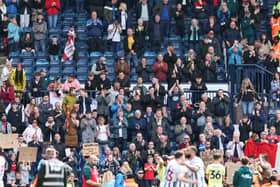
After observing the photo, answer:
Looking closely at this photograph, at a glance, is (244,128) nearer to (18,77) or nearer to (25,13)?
(18,77)

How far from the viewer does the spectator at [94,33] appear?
130ft

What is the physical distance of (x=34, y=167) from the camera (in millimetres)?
34312

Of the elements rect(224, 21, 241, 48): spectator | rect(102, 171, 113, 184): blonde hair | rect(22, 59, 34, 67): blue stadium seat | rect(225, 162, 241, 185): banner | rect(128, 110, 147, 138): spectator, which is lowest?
rect(225, 162, 241, 185): banner

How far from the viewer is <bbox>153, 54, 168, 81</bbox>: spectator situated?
1469 inches

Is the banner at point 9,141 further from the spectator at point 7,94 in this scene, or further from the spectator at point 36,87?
the spectator at point 36,87

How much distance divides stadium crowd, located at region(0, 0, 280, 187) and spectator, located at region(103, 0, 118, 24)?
0.05 m

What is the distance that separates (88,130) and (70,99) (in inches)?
58.7

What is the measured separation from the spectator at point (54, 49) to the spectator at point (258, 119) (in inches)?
301

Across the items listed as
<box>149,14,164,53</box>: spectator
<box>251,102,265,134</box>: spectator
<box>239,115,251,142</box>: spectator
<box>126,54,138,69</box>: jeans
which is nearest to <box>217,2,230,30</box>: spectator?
<box>149,14,164,53</box>: spectator

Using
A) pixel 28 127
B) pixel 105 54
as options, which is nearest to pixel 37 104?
pixel 28 127

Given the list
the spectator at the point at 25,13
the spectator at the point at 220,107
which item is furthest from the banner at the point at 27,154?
the spectator at the point at 25,13

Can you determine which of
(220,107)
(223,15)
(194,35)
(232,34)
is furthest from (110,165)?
(223,15)

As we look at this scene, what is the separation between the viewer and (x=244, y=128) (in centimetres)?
3559

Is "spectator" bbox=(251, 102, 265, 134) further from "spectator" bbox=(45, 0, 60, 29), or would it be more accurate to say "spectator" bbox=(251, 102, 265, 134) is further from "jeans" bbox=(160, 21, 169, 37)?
"spectator" bbox=(45, 0, 60, 29)
